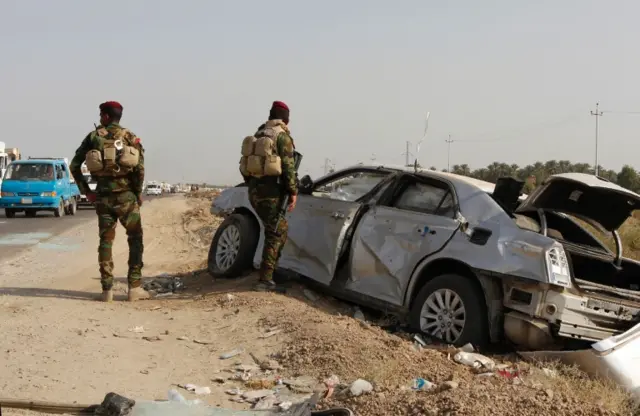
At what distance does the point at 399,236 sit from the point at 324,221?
1.07 metres

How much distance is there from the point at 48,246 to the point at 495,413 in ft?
37.6

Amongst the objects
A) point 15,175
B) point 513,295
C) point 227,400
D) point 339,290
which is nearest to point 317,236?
point 339,290

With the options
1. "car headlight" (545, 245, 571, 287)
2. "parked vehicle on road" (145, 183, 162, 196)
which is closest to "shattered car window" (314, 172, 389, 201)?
"car headlight" (545, 245, 571, 287)

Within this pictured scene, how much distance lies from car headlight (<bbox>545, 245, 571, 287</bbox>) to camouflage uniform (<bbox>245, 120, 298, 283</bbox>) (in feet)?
9.41

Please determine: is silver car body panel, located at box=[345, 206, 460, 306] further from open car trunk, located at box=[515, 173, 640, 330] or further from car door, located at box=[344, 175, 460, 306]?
open car trunk, located at box=[515, 173, 640, 330]

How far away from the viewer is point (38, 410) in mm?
3836

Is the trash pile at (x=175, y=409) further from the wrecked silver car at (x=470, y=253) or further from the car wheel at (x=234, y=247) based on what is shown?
the car wheel at (x=234, y=247)

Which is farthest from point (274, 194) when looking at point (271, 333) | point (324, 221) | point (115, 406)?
point (115, 406)

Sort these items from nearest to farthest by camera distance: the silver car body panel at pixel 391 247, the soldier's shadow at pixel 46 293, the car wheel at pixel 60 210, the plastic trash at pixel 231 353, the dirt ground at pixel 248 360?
1. the dirt ground at pixel 248 360
2. the plastic trash at pixel 231 353
3. the silver car body panel at pixel 391 247
4. the soldier's shadow at pixel 46 293
5. the car wheel at pixel 60 210

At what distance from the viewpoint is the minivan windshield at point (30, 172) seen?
23.4m

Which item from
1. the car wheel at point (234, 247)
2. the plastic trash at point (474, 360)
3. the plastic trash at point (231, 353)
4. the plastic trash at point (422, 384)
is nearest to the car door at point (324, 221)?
the car wheel at point (234, 247)

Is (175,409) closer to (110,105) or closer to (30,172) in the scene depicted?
(110,105)

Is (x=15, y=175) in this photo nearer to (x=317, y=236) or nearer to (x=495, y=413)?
(x=317, y=236)

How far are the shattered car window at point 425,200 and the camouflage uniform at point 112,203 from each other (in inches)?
112
